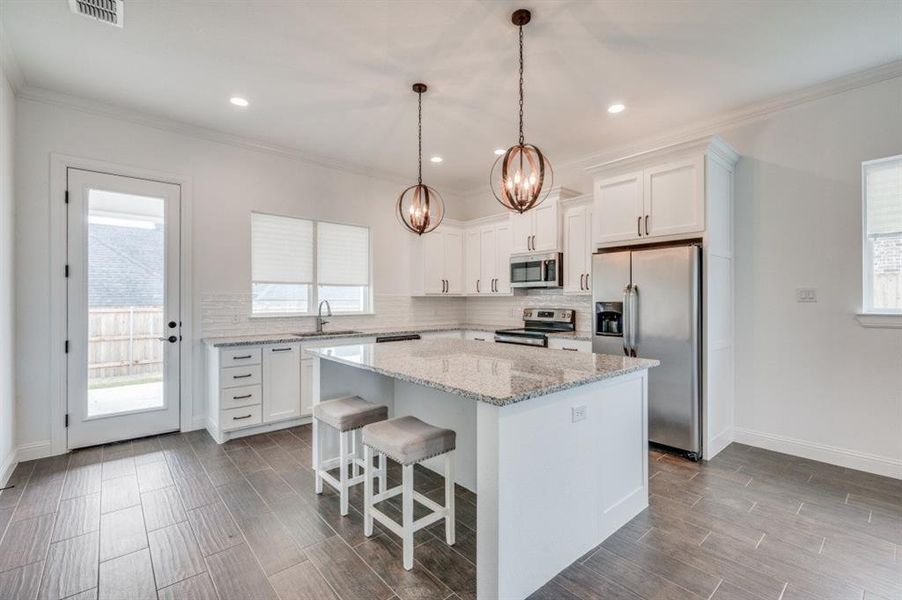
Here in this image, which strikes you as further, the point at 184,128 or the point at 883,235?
the point at 184,128

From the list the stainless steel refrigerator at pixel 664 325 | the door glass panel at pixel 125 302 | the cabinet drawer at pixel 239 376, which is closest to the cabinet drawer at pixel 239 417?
the cabinet drawer at pixel 239 376

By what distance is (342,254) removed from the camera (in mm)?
5207

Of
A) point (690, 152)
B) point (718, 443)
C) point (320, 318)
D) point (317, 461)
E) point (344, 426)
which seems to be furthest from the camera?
point (320, 318)

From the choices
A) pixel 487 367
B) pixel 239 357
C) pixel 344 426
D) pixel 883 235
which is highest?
pixel 883 235

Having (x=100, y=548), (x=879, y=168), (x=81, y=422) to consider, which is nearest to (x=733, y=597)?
(x=100, y=548)

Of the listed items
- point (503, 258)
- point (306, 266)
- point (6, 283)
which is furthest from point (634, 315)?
point (6, 283)

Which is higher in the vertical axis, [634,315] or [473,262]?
[473,262]

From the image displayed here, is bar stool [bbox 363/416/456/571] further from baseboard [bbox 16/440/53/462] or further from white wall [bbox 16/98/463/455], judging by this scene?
baseboard [bbox 16/440/53/462]

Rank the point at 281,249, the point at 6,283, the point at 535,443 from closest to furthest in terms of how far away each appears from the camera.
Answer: the point at 535,443 < the point at 6,283 < the point at 281,249

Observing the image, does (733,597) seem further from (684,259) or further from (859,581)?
(684,259)

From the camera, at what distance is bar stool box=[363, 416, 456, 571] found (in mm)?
2006

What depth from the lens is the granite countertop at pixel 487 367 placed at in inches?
69.6

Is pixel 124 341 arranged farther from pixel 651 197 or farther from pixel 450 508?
pixel 651 197

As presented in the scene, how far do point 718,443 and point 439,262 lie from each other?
3.81 meters
